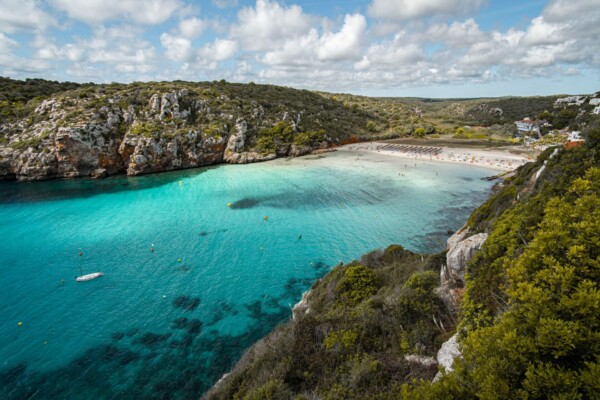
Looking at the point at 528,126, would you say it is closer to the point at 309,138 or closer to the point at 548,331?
the point at 309,138

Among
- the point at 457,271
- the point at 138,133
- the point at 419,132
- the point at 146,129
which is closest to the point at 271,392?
the point at 457,271

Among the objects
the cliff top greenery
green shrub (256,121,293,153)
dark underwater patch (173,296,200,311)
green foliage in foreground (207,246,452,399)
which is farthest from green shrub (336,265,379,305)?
the cliff top greenery

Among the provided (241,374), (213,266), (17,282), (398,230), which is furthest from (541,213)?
(17,282)

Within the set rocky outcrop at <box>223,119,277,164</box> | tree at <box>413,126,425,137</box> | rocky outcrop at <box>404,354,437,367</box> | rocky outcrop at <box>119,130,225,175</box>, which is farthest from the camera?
tree at <box>413,126,425,137</box>

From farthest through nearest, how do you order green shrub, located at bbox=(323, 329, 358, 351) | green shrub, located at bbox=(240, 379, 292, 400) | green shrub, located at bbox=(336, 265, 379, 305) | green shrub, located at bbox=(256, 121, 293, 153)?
green shrub, located at bbox=(256, 121, 293, 153), green shrub, located at bbox=(336, 265, 379, 305), green shrub, located at bbox=(323, 329, 358, 351), green shrub, located at bbox=(240, 379, 292, 400)

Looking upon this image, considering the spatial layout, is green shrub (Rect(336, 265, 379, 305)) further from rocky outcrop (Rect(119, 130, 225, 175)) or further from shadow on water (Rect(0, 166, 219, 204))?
rocky outcrop (Rect(119, 130, 225, 175))

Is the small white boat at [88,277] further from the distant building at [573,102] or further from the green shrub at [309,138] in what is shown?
the distant building at [573,102]
